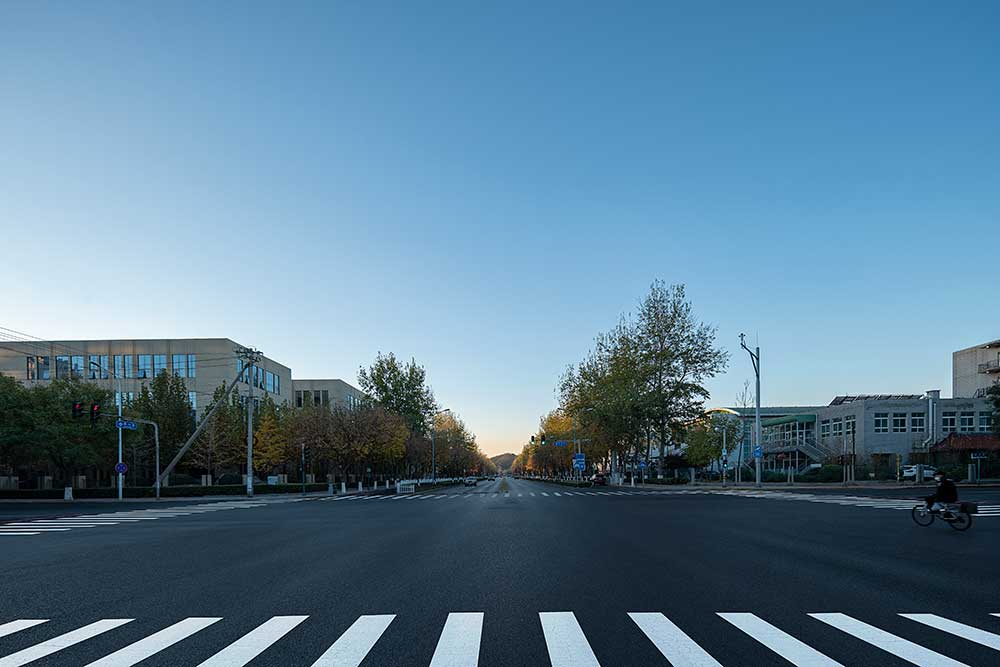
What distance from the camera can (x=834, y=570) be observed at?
12039mm

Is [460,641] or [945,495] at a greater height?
[460,641]

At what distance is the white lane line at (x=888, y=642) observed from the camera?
6436mm

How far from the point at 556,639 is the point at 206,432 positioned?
204 ft

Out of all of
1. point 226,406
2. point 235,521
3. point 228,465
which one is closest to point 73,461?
point 226,406

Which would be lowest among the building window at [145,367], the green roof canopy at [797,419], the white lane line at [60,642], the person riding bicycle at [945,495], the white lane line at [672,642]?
the green roof canopy at [797,419]

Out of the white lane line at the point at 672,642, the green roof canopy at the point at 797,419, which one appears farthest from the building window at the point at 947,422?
the white lane line at the point at 672,642

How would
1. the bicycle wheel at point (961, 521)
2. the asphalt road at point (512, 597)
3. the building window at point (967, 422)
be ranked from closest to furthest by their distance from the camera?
1. the asphalt road at point (512, 597)
2. the bicycle wheel at point (961, 521)
3. the building window at point (967, 422)

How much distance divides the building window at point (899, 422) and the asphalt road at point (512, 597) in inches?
2329

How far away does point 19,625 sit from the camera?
28.3 feet

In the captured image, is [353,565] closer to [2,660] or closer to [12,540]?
[2,660]

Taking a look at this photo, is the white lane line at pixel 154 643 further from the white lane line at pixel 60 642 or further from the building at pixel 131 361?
the building at pixel 131 361

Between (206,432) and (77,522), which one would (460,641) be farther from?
(206,432)

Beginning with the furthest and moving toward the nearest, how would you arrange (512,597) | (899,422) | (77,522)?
1. (899,422)
2. (77,522)
3. (512,597)

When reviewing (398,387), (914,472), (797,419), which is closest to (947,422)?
(914,472)
